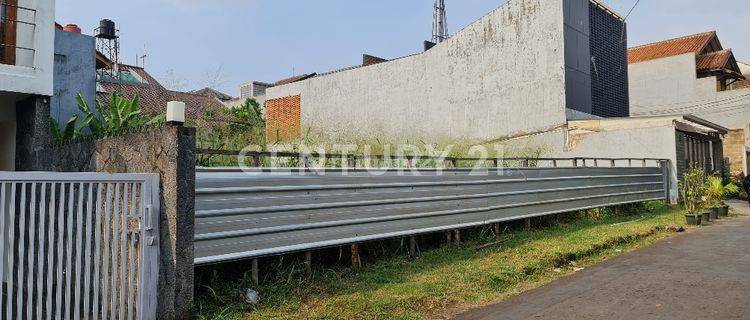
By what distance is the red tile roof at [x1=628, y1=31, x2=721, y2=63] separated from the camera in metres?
27.5

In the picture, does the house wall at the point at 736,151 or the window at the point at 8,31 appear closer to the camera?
the window at the point at 8,31

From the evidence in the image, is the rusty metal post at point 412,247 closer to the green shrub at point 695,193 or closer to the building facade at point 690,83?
Answer: the green shrub at point 695,193

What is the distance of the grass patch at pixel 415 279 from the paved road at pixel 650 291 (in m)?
0.28

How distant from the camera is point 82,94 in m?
9.34

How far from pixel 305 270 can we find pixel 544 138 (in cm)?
1247

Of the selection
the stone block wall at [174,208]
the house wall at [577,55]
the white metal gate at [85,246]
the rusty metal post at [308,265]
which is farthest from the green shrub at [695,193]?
the white metal gate at [85,246]

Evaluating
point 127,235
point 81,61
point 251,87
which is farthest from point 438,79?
point 251,87

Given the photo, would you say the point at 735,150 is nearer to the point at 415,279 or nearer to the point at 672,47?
the point at 672,47

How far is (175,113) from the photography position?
156 inches

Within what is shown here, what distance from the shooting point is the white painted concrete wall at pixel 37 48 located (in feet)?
23.9

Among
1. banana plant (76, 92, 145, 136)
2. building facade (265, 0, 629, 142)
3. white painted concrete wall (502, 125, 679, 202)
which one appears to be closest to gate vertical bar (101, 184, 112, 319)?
banana plant (76, 92, 145, 136)

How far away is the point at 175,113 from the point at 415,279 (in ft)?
9.79

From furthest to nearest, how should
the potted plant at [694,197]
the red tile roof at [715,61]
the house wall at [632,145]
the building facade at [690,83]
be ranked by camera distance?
the red tile roof at [715,61]
the building facade at [690,83]
the house wall at [632,145]
the potted plant at [694,197]

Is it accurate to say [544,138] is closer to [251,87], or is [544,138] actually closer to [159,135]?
[159,135]
